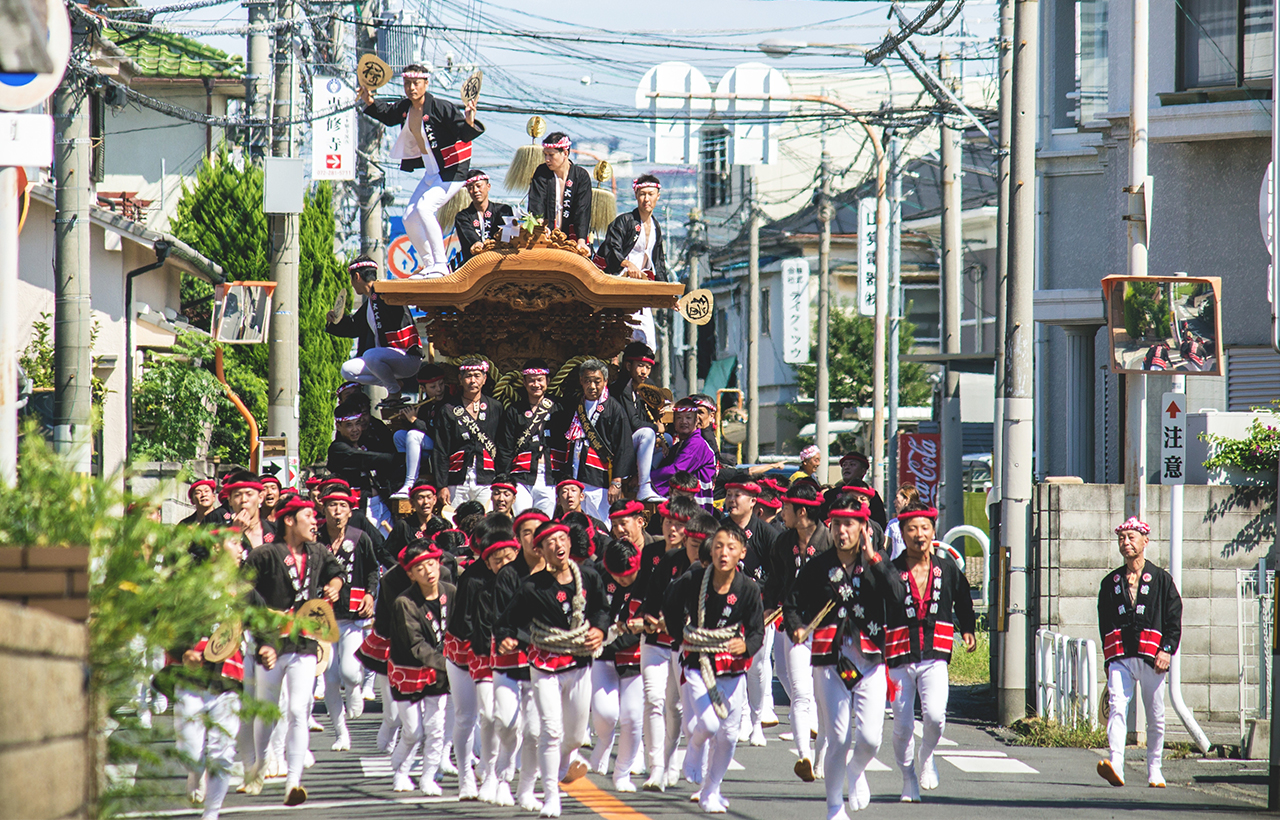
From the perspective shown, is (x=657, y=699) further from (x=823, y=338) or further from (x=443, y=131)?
(x=823, y=338)

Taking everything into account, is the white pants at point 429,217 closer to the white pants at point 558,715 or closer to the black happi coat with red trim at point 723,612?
the black happi coat with red trim at point 723,612

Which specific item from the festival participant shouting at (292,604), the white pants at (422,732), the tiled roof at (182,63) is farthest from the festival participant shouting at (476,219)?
the tiled roof at (182,63)

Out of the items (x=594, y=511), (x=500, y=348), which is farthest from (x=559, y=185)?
(x=594, y=511)

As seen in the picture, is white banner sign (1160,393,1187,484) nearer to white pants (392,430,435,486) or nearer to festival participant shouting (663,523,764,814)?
festival participant shouting (663,523,764,814)

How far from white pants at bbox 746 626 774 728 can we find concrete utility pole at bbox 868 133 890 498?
45.8 ft

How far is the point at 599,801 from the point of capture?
424 inches

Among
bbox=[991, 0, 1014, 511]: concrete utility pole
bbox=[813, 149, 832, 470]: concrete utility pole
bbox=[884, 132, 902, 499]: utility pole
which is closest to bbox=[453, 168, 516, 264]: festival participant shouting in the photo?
bbox=[991, 0, 1014, 511]: concrete utility pole

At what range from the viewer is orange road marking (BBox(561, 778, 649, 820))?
10.2 meters

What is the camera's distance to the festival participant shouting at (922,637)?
10.9m

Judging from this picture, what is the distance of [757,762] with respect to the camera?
1288 centimetres

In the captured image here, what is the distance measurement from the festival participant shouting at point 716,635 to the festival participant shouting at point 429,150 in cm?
649

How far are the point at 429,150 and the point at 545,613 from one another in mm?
7385

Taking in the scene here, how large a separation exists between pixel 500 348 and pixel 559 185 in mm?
1791

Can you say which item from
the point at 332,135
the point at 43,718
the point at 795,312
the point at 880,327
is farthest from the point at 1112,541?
the point at 795,312
